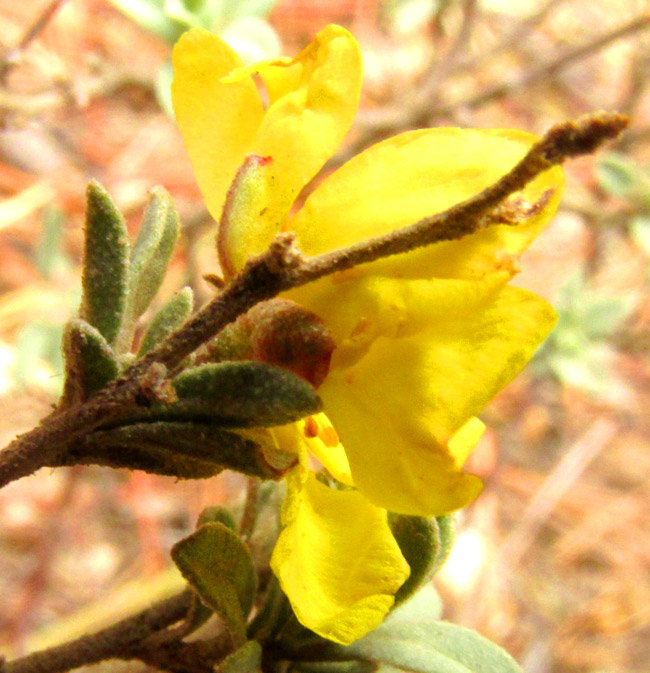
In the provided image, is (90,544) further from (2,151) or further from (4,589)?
(2,151)

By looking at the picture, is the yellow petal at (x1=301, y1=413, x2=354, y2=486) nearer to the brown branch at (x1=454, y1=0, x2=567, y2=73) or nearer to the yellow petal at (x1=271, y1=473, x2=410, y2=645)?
the yellow petal at (x1=271, y1=473, x2=410, y2=645)

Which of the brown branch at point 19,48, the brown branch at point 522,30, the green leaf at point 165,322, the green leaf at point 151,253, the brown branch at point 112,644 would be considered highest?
the brown branch at point 522,30

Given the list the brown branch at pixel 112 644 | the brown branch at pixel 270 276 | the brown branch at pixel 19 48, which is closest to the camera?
the brown branch at pixel 270 276

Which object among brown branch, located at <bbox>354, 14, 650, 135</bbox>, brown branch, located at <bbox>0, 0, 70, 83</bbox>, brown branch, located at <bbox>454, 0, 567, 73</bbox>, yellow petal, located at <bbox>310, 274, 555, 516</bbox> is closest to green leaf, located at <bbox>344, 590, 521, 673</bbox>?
yellow petal, located at <bbox>310, 274, 555, 516</bbox>

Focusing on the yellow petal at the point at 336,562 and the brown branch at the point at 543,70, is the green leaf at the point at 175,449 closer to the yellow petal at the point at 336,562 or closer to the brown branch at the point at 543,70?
the yellow petal at the point at 336,562

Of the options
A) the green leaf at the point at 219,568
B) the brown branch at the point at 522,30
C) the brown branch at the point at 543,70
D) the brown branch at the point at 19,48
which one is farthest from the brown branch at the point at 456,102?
the green leaf at the point at 219,568
